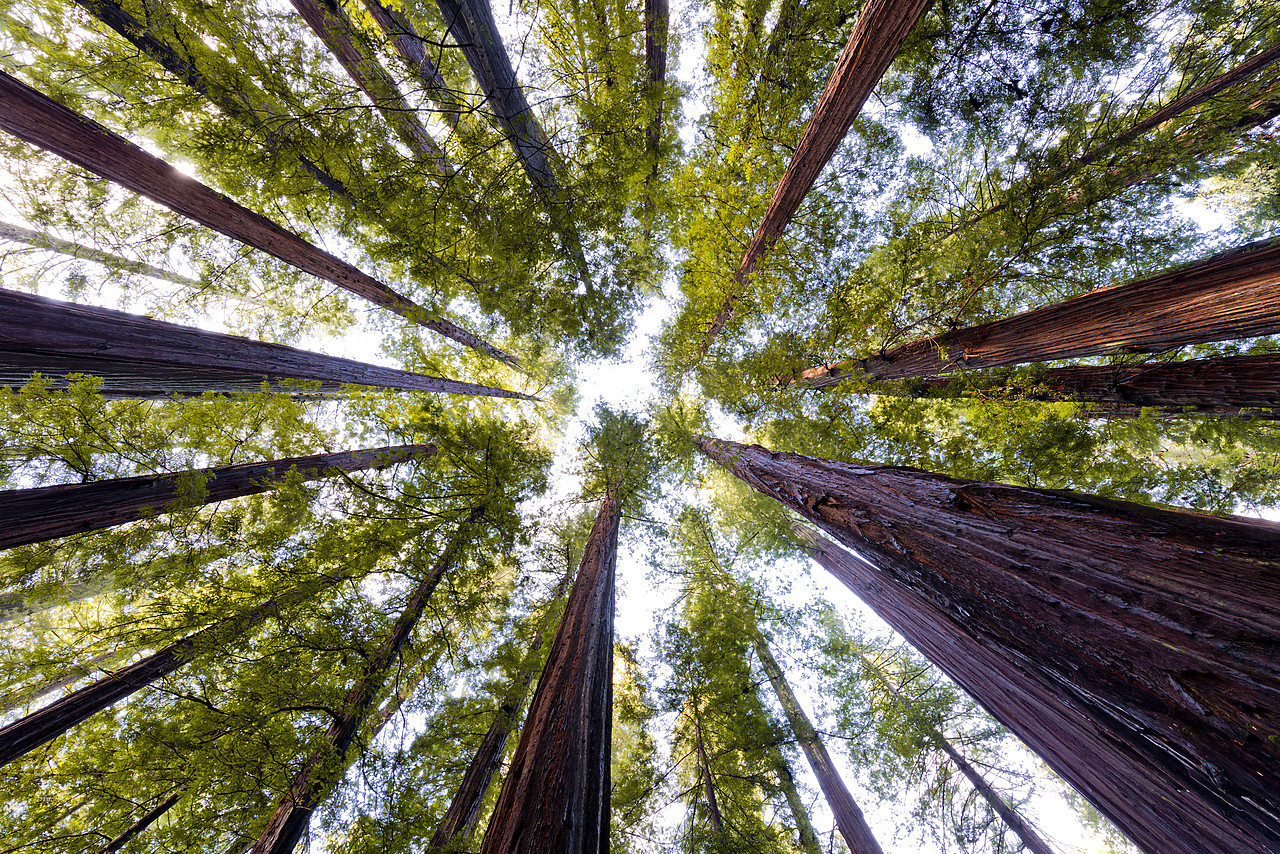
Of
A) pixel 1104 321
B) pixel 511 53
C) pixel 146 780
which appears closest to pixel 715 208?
pixel 511 53

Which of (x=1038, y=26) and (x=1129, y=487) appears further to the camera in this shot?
(x=1129, y=487)

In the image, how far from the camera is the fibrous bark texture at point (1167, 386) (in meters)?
3.58

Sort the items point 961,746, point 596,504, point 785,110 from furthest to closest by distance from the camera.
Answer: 1. point 596,504
2. point 961,746
3. point 785,110

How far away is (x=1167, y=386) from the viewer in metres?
3.95

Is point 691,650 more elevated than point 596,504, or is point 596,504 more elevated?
point 596,504

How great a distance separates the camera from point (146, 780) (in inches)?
150

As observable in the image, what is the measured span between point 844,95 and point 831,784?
9.68 meters

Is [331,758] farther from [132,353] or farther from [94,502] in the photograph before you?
[132,353]

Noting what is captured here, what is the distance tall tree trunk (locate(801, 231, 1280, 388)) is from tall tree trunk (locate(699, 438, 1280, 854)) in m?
2.27

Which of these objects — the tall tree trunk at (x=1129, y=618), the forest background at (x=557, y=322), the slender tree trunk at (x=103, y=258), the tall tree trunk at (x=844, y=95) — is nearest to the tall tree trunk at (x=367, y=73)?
the forest background at (x=557, y=322)

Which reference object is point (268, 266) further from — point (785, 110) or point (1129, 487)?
point (1129, 487)

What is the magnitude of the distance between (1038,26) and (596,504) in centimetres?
1036

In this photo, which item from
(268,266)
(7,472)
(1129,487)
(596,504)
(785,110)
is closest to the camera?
(7,472)

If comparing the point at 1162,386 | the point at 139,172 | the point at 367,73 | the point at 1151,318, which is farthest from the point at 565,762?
the point at 139,172
